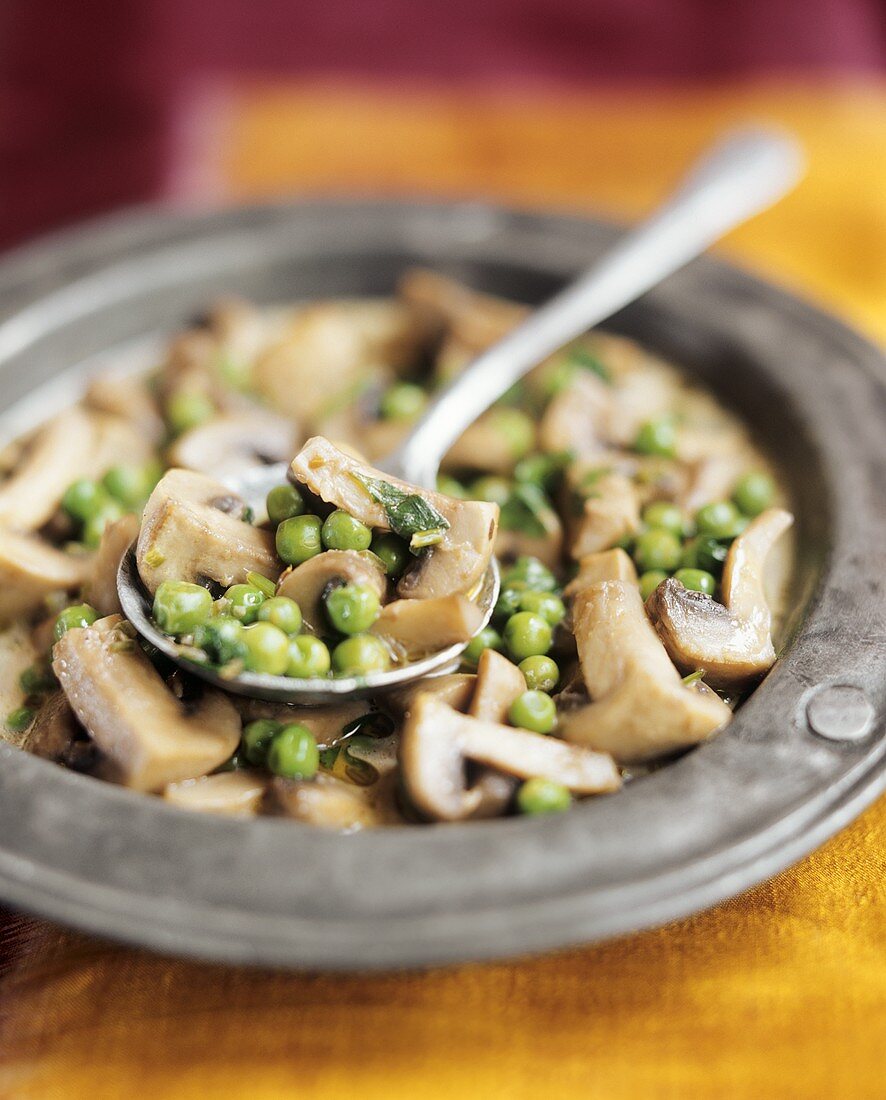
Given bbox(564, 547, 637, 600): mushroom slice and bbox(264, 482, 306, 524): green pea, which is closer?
bbox(264, 482, 306, 524): green pea

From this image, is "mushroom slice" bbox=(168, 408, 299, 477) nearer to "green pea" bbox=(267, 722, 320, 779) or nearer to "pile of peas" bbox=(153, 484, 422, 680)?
"pile of peas" bbox=(153, 484, 422, 680)

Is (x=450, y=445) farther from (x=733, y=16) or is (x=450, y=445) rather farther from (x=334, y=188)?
(x=733, y=16)

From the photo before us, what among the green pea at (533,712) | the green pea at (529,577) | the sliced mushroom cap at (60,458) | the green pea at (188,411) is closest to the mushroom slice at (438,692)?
the green pea at (533,712)

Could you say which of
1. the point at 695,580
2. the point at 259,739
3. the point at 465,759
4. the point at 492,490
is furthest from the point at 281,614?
the point at 695,580

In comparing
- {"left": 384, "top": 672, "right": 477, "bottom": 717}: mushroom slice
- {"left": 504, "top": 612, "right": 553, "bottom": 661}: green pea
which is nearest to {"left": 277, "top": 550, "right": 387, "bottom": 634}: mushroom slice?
{"left": 384, "top": 672, "right": 477, "bottom": 717}: mushroom slice

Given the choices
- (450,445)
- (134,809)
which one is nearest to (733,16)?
(450,445)

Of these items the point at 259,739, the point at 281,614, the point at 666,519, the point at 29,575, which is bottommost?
the point at 666,519

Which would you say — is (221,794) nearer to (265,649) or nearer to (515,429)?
(265,649)

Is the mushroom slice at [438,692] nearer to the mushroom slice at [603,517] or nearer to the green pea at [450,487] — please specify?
the mushroom slice at [603,517]
